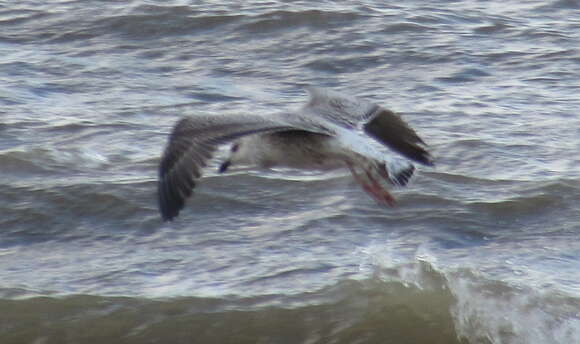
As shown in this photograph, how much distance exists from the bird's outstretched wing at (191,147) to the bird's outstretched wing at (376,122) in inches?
29.9

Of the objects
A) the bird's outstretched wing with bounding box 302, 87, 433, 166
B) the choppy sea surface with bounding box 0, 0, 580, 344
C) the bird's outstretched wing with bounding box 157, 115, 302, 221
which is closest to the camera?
the bird's outstretched wing with bounding box 157, 115, 302, 221

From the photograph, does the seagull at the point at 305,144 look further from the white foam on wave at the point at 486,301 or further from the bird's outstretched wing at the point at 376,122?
the white foam on wave at the point at 486,301

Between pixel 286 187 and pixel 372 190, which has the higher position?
pixel 372 190

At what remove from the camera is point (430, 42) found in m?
9.55

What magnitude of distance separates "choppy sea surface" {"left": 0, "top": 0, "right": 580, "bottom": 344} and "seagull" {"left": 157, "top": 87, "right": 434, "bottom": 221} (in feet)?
1.76

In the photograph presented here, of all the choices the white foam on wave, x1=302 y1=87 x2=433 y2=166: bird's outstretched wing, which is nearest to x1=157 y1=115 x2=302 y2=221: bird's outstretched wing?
x1=302 y1=87 x2=433 y2=166: bird's outstretched wing

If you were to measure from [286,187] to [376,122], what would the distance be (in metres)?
1.17

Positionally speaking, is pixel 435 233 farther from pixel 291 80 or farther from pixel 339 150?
pixel 291 80

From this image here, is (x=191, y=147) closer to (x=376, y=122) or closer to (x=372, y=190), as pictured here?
(x=372, y=190)

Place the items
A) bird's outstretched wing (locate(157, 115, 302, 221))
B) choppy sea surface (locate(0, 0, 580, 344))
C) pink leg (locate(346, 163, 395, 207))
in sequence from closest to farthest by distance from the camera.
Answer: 1. bird's outstretched wing (locate(157, 115, 302, 221))
2. choppy sea surface (locate(0, 0, 580, 344))
3. pink leg (locate(346, 163, 395, 207))

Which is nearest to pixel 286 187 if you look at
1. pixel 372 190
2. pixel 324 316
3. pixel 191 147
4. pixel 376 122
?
pixel 376 122

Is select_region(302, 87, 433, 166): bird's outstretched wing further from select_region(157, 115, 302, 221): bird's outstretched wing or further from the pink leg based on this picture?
select_region(157, 115, 302, 221): bird's outstretched wing

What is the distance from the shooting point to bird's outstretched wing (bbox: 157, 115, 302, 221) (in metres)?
4.97

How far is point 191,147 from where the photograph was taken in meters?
5.06
